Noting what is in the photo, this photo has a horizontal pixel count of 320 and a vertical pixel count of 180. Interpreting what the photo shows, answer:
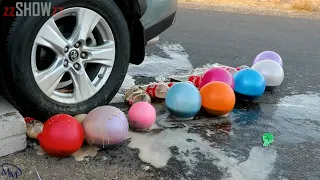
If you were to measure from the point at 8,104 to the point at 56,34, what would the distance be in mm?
631

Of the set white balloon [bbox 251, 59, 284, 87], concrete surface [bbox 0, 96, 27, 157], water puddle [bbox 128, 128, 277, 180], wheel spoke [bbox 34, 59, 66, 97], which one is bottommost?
water puddle [bbox 128, 128, 277, 180]

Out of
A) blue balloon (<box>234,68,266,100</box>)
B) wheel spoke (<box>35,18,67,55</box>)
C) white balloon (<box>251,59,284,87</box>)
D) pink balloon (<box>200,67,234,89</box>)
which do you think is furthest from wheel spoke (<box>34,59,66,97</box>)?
white balloon (<box>251,59,284,87</box>)

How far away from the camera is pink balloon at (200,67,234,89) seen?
15.2ft

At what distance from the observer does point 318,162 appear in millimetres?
3645

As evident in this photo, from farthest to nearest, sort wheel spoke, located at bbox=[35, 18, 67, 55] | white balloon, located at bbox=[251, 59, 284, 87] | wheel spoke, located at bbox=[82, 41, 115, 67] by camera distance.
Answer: white balloon, located at bbox=[251, 59, 284, 87], wheel spoke, located at bbox=[82, 41, 115, 67], wheel spoke, located at bbox=[35, 18, 67, 55]

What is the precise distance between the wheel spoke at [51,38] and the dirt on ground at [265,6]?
298 inches

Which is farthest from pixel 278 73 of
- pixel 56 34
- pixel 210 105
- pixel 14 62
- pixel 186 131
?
pixel 14 62

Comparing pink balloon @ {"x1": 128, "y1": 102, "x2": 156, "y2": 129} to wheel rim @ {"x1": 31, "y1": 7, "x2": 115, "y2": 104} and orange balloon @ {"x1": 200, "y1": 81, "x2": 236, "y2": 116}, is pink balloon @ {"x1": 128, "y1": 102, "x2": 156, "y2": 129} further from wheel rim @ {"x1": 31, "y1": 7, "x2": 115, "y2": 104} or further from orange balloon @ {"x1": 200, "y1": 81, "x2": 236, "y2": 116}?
orange balloon @ {"x1": 200, "y1": 81, "x2": 236, "y2": 116}

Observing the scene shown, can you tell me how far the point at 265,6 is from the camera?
1280 centimetres

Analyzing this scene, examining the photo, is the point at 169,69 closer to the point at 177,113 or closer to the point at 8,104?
the point at 177,113

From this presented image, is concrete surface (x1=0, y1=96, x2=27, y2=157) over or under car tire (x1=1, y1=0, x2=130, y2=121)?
under

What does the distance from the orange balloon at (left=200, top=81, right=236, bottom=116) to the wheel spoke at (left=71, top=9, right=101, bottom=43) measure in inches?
45.9

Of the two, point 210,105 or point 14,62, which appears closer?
point 14,62

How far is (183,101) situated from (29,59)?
1.33 m
